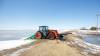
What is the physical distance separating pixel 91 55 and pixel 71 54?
6.10 ft

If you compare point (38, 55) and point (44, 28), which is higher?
point (44, 28)

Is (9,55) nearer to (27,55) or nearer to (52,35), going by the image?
(27,55)

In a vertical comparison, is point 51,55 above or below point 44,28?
below

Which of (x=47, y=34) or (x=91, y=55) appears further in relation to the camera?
(x=47, y=34)

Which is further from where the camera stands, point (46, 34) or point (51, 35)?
point (46, 34)

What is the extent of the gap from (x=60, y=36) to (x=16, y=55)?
582 inches

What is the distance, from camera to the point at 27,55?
12.6 meters

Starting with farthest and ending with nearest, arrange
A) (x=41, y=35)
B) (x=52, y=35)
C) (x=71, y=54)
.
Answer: (x=41, y=35) < (x=52, y=35) < (x=71, y=54)

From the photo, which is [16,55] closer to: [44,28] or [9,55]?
[9,55]

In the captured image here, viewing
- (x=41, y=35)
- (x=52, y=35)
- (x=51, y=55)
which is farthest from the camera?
(x=41, y=35)

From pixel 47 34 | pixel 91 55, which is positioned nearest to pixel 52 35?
pixel 47 34

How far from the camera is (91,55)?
1355 centimetres

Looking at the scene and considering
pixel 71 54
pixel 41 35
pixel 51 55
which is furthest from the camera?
pixel 41 35

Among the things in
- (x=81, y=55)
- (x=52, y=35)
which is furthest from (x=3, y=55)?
(x=52, y=35)
